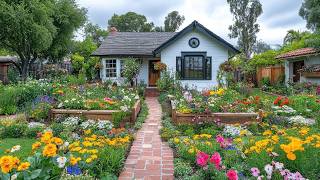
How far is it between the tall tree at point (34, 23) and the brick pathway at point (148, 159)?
14528 mm

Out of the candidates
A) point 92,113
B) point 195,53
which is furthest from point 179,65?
point 92,113

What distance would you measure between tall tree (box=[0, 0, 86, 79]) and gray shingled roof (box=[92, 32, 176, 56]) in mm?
3507

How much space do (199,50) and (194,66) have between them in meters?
0.98

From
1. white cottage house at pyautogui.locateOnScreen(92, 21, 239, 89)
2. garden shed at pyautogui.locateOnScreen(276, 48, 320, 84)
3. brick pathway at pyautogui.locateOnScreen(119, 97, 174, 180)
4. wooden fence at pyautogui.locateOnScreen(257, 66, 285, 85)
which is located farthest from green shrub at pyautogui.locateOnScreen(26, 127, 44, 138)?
wooden fence at pyautogui.locateOnScreen(257, 66, 285, 85)

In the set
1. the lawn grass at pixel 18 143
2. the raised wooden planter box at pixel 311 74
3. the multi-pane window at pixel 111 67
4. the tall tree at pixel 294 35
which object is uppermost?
the tall tree at pixel 294 35

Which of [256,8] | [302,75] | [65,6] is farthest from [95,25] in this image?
[302,75]

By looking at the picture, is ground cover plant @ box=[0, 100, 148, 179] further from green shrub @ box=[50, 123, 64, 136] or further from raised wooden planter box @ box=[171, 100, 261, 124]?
raised wooden planter box @ box=[171, 100, 261, 124]

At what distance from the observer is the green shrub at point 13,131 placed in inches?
311

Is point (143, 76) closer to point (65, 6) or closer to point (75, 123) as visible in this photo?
point (65, 6)

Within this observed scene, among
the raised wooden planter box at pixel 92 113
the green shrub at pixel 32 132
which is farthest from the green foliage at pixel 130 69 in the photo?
the green shrub at pixel 32 132

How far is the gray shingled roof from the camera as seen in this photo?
21.4 m

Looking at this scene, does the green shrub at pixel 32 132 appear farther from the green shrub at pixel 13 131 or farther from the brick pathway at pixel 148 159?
the brick pathway at pixel 148 159

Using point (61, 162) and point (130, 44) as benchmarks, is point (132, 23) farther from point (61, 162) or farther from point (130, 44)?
point (61, 162)

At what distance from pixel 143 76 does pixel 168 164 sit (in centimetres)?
1639
